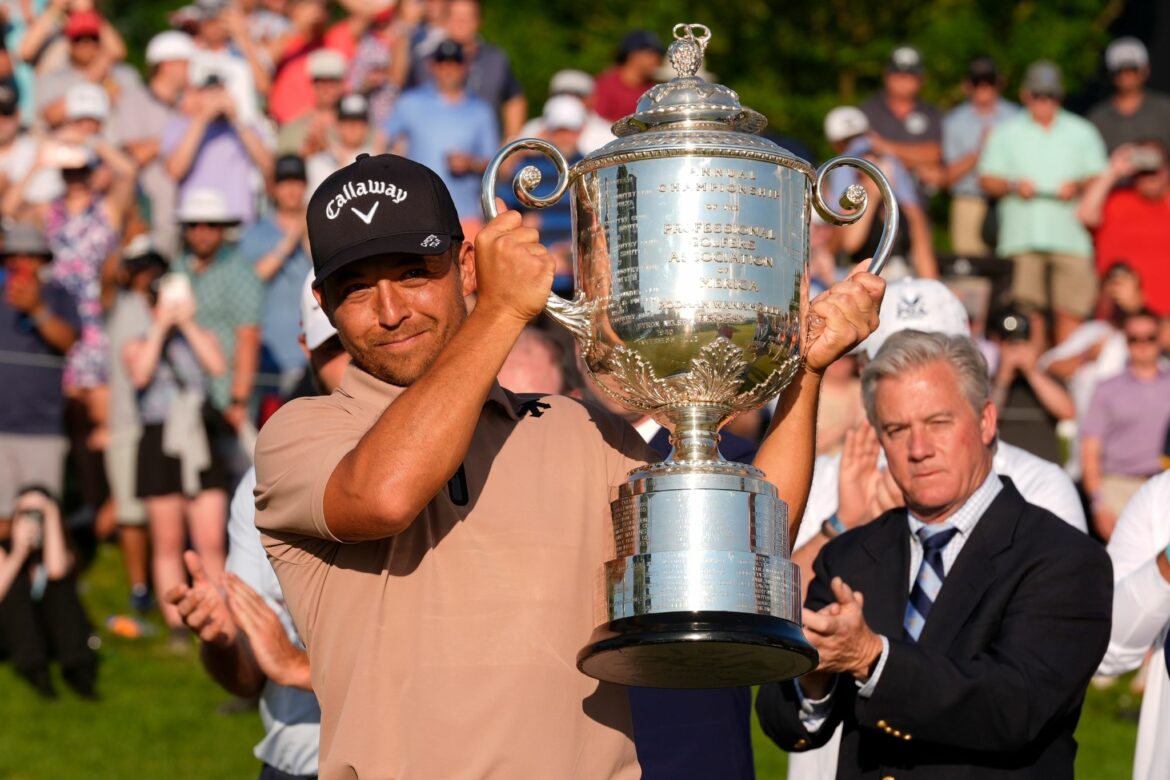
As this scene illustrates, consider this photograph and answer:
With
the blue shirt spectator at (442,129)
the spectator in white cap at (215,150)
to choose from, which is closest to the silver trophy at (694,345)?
the blue shirt spectator at (442,129)

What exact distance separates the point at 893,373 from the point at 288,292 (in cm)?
753

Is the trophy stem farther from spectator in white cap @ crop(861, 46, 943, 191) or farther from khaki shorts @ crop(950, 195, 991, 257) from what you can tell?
khaki shorts @ crop(950, 195, 991, 257)

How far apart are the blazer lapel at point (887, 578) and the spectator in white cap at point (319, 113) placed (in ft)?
29.3

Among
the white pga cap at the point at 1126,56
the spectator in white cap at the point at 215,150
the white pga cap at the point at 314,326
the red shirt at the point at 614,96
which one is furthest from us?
the white pga cap at the point at 1126,56

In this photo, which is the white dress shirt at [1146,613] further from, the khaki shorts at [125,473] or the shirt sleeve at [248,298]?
the khaki shorts at [125,473]

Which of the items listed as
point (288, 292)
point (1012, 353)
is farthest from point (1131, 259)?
point (288, 292)

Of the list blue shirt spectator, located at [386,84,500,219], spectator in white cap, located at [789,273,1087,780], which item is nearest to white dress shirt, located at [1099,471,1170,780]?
spectator in white cap, located at [789,273,1087,780]

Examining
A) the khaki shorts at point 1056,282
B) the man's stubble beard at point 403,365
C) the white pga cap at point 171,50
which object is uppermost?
the white pga cap at point 171,50

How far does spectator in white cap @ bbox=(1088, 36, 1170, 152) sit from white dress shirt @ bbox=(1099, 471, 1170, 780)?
9.82m

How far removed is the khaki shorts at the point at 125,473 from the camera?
11.7 m

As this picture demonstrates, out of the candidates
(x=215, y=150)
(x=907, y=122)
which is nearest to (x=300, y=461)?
(x=215, y=150)

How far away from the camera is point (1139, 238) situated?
46.0ft

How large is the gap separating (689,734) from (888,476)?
109 centimetres

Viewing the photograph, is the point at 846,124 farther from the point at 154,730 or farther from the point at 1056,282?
the point at 154,730
